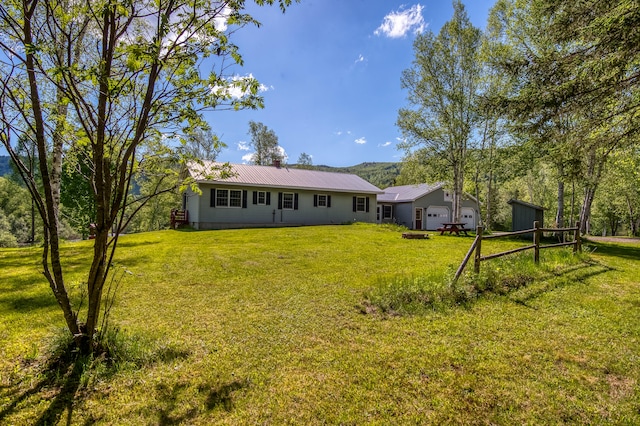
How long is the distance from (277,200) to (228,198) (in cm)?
300

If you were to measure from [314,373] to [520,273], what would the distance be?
5309 mm

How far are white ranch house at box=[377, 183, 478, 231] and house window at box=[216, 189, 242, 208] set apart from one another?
12.4 meters

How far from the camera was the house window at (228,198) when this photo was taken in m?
17.6

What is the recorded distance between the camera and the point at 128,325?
3928mm

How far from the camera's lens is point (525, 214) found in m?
14.9

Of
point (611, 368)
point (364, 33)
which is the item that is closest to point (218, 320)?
point (611, 368)

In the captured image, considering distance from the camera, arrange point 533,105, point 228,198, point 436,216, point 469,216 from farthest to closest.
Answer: point 469,216, point 436,216, point 228,198, point 533,105

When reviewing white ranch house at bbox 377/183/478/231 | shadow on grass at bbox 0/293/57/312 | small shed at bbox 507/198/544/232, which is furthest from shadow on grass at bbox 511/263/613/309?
white ranch house at bbox 377/183/478/231

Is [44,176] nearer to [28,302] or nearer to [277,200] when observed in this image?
[28,302]

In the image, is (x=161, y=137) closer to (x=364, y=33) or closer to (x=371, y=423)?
(x=371, y=423)

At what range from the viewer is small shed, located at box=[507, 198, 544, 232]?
571 inches

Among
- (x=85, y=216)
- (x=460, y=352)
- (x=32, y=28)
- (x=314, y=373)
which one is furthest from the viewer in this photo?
(x=85, y=216)

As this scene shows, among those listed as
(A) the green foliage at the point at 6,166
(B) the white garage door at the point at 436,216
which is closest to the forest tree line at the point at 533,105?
(B) the white garage door at the point at 436,216

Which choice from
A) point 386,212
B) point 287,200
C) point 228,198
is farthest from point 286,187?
point 386,212
